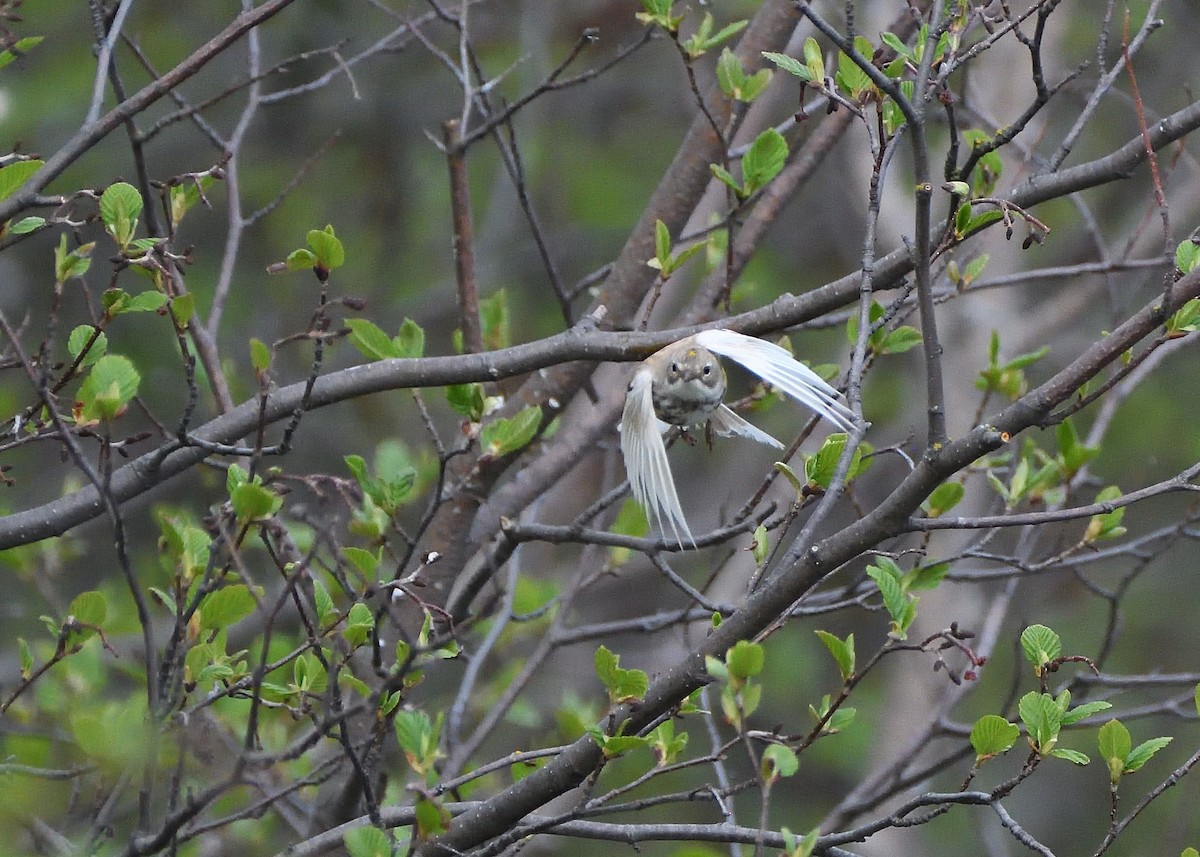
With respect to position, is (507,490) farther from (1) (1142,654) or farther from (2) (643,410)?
(1) (1142,654)

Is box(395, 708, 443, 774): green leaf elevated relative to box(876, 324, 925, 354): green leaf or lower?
lower

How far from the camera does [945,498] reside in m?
2.63

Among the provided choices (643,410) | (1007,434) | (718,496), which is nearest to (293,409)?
(643,410)

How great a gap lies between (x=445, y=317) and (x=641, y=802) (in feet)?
18.1

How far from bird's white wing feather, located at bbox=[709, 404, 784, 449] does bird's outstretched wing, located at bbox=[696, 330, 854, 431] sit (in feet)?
1.50

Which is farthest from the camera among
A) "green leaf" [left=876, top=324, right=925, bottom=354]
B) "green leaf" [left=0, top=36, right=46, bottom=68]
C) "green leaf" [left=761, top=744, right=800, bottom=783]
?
"green leaf" [left=876, top=324, right=925, bottom=354]

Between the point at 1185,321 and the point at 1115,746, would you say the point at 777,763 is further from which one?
the point at 1185,321

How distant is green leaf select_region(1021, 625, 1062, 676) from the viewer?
2117mm

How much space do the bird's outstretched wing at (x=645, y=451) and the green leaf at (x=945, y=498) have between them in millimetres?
693

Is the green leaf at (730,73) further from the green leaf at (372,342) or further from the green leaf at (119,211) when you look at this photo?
the green leaf at (119,211)

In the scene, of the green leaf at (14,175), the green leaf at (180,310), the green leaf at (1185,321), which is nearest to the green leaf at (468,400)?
the green leaf at (180,310)

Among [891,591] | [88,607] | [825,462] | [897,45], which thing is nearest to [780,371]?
[825,462]

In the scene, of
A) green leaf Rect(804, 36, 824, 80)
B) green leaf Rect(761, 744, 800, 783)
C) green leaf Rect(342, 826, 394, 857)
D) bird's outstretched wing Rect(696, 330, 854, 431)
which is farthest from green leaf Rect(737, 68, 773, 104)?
green leaf Rect(342, 826, 394, 857)

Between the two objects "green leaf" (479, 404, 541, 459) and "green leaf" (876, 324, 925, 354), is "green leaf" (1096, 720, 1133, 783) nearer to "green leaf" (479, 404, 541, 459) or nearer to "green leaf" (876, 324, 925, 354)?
"green leaf" (876, 324, 925, 354)
